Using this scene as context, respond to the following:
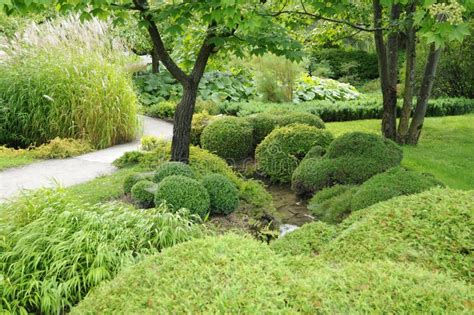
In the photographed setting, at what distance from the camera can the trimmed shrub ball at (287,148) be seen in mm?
7270

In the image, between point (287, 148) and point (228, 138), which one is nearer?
point (287, 148)

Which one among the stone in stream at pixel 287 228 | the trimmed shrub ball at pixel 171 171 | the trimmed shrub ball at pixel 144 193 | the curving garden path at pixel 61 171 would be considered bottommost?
the stone in stream at pixel 287 228

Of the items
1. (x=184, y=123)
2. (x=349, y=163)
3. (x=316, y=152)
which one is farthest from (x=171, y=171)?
(x=316, y=152)

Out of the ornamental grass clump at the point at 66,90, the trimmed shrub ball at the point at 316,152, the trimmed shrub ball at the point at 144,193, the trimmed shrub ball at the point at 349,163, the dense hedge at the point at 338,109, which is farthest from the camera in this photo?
the dense hedge at the point at 338,109

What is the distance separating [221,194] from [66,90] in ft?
13.0

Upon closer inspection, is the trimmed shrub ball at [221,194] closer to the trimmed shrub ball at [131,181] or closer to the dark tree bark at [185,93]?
the trimmed shrub ball at [131,181]

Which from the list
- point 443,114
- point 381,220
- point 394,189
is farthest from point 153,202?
point 443,114

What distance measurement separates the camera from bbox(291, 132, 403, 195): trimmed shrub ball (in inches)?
238

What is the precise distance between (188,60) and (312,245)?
13.6ft

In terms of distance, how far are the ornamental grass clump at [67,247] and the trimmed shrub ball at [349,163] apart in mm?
2818

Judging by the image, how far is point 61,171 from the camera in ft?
21.2

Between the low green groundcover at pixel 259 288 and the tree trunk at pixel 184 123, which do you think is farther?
the tree trunk at pixel 184 123

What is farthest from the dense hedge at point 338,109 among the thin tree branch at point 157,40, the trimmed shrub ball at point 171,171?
the trimmed shrub ball at point 171,171

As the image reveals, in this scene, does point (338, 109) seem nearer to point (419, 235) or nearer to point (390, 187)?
point (390, 187)
